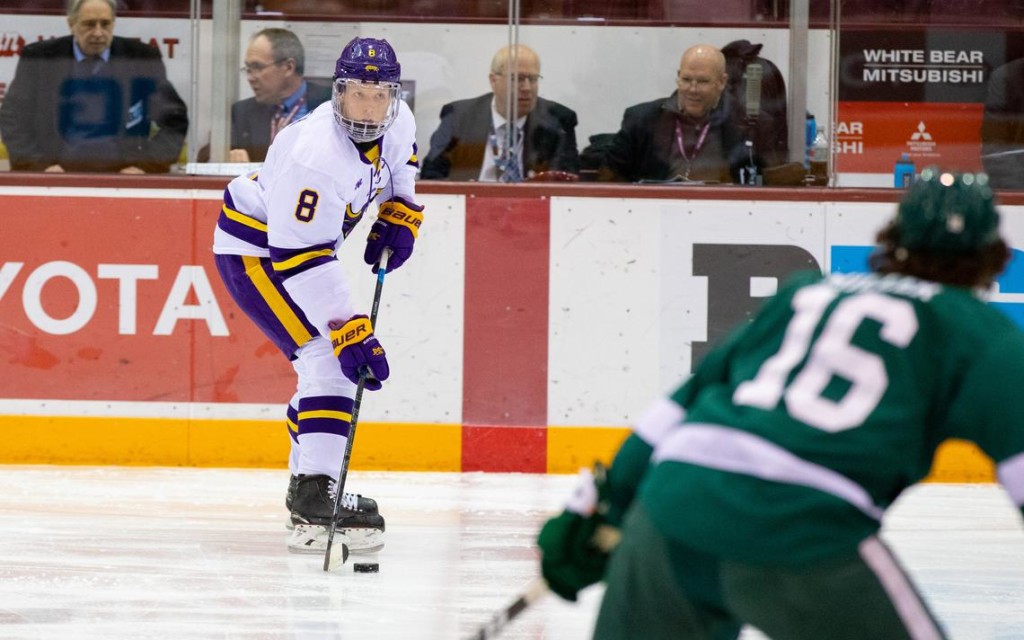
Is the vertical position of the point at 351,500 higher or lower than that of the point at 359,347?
lower

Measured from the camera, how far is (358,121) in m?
3.34

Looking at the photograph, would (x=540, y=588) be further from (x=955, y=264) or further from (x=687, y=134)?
(x=687, y=134)

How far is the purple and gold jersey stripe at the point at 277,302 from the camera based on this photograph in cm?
352

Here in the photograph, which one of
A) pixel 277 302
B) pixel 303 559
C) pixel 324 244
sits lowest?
pixel 303 559

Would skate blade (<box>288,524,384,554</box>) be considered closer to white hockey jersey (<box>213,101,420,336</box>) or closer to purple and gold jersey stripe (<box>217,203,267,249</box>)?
white hockey jersey (<box>213,101,420,336</box>)

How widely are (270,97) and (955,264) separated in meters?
3.72

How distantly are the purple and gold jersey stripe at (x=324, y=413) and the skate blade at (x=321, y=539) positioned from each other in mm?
235

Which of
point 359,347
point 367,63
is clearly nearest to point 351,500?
point 359,347

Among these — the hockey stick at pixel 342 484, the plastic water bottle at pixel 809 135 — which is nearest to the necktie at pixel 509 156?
the plastic water bottle at pixel 809 135

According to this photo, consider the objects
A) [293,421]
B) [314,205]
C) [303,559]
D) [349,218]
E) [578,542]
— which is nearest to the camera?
[578,542]

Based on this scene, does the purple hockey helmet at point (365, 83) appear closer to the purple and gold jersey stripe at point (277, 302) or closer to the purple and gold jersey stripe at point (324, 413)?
the purple and gold jersey stripe at point (277, 302)

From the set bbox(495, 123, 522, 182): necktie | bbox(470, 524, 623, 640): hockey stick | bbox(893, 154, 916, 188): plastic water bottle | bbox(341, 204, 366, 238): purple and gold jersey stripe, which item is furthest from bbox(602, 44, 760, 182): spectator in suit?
bbox(470, 524, 623, 640): hockey stick

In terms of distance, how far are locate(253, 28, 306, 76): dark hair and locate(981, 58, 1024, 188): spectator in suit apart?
2274 mm

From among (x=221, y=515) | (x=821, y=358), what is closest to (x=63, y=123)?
(x=221, y=515)
